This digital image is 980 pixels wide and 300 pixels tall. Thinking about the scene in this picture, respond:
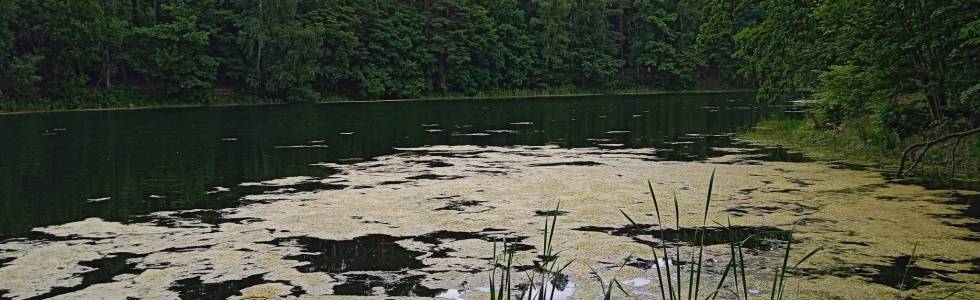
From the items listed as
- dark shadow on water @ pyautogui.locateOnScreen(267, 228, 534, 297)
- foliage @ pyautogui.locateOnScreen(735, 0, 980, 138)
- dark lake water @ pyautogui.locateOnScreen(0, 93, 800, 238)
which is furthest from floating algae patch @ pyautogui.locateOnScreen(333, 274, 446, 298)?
foliage @ pyautogui.locateOnScreen(735, 0, 980, 138)

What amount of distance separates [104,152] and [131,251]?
10.5 m

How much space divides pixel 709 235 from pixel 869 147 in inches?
349

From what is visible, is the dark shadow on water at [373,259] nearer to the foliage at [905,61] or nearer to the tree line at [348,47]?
the foliage at [905,61]

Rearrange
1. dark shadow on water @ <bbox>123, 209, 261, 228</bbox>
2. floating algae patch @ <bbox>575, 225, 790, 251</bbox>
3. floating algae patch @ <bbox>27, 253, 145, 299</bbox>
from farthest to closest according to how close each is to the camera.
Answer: dark shadow on water @ <bbox>123, 209, 261, 228</bbox>, floating algae patch @ <bbox>575, 225, 790, 251</bbox>, floating algae patch @ <bbox>27, 253, 145, 299</bbox>

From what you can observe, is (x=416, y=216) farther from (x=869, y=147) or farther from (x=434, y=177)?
(x=869, y=147)

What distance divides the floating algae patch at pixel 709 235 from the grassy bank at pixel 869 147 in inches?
182

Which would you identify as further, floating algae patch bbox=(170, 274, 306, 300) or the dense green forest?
the dense green forest

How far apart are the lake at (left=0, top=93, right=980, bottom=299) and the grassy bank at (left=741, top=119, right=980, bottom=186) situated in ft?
2.54

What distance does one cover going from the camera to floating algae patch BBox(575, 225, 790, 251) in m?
7.17

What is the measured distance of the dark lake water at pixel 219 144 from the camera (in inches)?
404

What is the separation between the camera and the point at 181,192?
1079 cm

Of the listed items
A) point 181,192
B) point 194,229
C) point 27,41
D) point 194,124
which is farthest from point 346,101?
point 194,229

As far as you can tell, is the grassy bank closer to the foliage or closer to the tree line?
the foliage

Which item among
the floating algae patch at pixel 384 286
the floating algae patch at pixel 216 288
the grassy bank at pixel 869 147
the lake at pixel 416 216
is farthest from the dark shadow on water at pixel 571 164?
the floating algae patch at pixel 216 288
